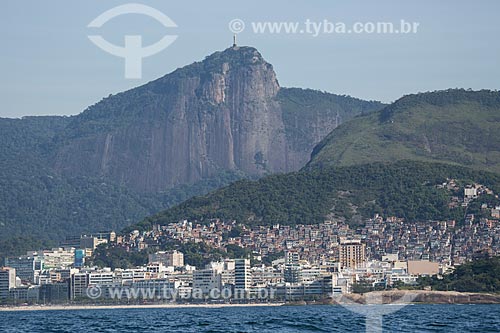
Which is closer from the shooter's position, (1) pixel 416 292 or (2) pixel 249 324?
(2) pixel 249 324

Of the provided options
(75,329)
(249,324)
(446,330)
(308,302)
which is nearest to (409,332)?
(446,330)

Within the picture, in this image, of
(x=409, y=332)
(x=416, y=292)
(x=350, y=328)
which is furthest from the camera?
(x=416, y=292)

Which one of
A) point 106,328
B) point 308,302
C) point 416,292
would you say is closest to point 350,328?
A: point 106,328

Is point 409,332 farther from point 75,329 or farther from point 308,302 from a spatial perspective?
point 308,302

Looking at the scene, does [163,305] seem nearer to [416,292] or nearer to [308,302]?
[308,302]

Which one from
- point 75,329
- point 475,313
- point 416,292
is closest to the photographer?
point 75,329

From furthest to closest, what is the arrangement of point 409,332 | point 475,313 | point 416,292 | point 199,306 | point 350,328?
point 199,306 → point 416,292 → point 475,313 → point 350,328 → point 409,332

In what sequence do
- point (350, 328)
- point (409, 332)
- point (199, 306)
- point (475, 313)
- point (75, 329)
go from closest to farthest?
1. point (409, 332)
2. point (350, 328)
3. point (75, 329)
4. point (475, 313)
5. point (199, 306)

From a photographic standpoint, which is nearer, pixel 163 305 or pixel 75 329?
pixel 75 329
